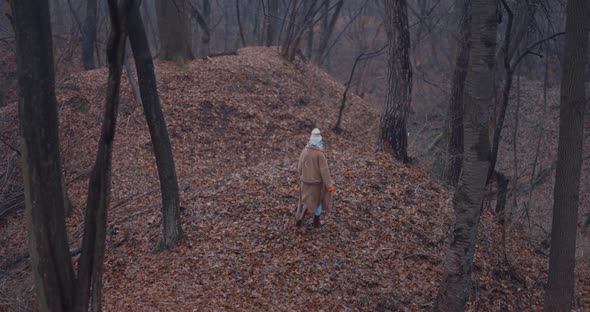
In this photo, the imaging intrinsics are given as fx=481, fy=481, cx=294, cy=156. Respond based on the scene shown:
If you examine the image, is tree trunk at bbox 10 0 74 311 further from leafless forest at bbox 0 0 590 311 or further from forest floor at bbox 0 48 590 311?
forest floor at bbox 0 48 590 311

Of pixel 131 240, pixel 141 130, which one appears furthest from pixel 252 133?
pixel 131 240

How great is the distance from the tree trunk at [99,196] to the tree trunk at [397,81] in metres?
7.44

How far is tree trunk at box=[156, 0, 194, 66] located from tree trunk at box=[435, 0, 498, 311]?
11.5 metres

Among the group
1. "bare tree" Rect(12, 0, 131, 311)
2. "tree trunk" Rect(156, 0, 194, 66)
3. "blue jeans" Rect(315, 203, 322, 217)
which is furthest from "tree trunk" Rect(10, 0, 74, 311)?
"tree trunk" Rect(156, 0, 194, 66)

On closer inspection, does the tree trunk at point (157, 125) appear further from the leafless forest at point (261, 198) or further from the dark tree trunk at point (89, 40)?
the dark tree trunk at point (89, 40)

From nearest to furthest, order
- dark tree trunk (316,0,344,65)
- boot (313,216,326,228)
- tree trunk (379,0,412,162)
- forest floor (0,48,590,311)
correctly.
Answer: forest floor (0,48,590,311) < boot (313,216,326,228) < tree trunk (379,0,412,162) < dark tree trunk (316,0,344,65)

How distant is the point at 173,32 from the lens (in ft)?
51.7

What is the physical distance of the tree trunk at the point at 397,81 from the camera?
10.5 meters

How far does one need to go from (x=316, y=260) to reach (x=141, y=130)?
7.65 meters

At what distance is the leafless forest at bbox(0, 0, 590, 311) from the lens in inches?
168

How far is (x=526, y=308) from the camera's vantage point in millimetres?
7922

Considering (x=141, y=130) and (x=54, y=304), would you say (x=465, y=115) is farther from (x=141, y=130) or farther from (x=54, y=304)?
(x=141, y=130)

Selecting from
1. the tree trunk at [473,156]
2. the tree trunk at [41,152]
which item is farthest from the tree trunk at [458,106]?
the tree trunk at [41,152]

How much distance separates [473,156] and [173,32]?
12.4 meters
